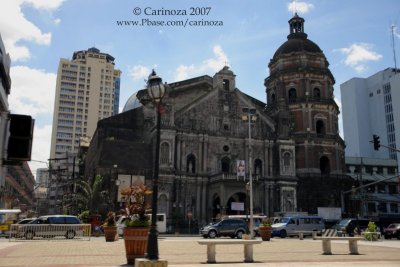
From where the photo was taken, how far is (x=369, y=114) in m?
105

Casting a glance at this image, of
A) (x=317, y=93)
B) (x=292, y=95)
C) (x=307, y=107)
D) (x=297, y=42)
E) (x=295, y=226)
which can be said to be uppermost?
(x=297, y=42)

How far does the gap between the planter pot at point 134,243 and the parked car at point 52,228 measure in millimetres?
16346

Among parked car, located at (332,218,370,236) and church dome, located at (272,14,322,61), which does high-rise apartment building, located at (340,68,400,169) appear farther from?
parked car, located at (332,218,370,236)

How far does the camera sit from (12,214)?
38875 mm

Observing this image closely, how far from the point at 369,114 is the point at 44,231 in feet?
308

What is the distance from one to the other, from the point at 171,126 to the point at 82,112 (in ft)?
313

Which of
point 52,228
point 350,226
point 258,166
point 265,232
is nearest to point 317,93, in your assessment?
point 258,166

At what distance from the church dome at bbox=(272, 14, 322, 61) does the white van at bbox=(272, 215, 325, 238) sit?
1003 inches

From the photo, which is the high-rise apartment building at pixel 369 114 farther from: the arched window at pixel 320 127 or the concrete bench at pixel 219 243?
the concrete bench at pixel 219 243

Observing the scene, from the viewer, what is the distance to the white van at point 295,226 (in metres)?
35.7

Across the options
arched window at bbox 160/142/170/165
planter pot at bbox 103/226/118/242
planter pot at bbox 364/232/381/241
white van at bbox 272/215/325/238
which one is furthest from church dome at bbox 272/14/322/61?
planter pot at bbox 103/226/118/242

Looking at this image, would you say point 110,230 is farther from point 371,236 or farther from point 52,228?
point 371,236

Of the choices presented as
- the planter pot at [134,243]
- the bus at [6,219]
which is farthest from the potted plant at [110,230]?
the bus at [6,219]

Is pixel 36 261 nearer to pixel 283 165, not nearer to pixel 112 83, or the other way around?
pixel 283 165
